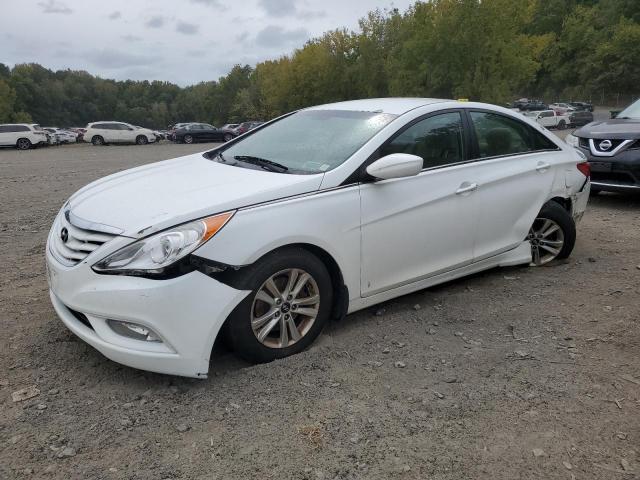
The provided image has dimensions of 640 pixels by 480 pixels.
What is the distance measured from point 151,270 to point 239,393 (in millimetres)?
794

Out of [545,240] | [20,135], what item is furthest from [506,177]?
[20,135]

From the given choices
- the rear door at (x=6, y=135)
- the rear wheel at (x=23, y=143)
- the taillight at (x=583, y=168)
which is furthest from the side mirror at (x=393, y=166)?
the rear wheel at (x=23, y=143)

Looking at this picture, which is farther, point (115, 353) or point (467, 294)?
point (467, 294)

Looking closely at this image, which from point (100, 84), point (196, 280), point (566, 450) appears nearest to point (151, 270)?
point (196, 280)

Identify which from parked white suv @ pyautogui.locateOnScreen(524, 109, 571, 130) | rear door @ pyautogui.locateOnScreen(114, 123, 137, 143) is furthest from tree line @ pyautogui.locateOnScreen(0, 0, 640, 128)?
rear door @ pyautogui.locateOnScreen(114, 123, 137, 143)

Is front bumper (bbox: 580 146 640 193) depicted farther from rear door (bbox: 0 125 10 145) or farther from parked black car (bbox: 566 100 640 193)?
rear door (bbox: 0 125 10 145)

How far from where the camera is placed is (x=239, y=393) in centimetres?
285

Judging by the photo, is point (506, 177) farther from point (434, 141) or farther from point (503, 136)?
point (434, 141)

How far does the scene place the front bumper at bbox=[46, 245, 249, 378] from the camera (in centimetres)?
267

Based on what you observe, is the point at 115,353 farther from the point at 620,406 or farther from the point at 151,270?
the point at 620,406

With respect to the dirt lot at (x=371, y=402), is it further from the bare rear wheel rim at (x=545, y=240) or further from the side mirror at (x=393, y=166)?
the side mirror at (x=393, y=166)

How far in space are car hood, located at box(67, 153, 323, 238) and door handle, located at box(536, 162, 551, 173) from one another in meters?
2.23

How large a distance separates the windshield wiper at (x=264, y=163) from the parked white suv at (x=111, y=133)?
33869 millimetres

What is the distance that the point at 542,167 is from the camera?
179 inches
